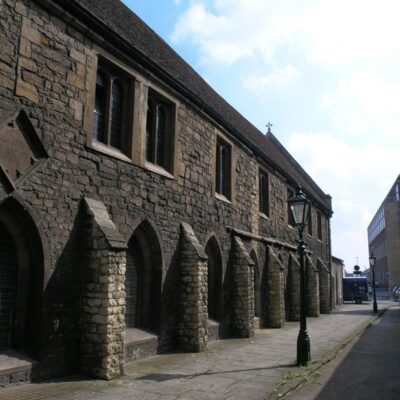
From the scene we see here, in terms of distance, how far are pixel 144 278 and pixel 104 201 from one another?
259cm

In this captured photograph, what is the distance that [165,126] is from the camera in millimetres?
12016

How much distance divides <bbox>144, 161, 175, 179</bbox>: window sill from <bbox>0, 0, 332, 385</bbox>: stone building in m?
0.06

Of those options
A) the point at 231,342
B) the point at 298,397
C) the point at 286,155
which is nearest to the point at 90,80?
the point at 298,397

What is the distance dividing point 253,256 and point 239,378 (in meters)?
8.90

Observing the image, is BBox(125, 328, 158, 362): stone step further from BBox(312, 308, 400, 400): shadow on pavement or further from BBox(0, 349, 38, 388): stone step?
BBox(312, 308, 400, 400): shadow on pavement

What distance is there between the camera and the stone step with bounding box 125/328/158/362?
31.3 feet

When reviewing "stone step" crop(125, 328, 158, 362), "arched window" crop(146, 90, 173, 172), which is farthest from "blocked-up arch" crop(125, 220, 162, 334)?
"arched window" crop(146, 90, 173, 172)

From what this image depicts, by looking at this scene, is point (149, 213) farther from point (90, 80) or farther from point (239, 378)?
point (239, 378)

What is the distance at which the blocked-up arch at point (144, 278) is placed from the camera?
1053 cm

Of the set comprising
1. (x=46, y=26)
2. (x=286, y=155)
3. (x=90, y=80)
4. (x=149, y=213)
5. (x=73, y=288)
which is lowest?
(x=73, y=288)

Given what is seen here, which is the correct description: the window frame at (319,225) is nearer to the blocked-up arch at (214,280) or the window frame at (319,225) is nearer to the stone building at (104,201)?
the stone building at (104,201)

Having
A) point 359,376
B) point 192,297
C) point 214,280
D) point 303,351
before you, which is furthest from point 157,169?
point 359,376

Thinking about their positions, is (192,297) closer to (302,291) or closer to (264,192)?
(302,291)

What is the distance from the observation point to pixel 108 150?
950 cm
